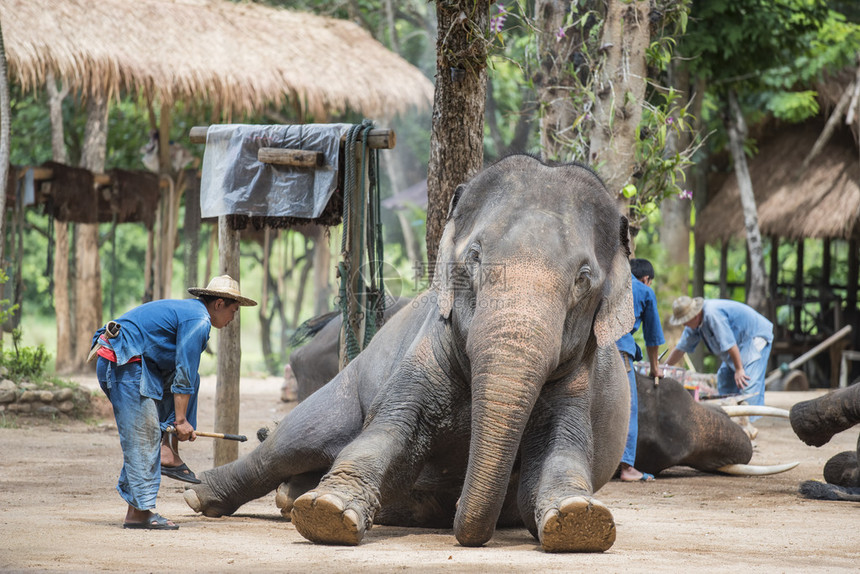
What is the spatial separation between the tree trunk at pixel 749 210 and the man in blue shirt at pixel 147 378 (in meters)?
12.6

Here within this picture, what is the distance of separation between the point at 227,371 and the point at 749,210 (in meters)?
A: 11.6

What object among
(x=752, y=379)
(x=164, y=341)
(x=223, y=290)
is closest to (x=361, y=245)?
(x=223, y=290)

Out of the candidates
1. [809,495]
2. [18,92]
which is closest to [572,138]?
[809,495]

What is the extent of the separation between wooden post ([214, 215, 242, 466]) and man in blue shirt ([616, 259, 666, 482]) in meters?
2.79

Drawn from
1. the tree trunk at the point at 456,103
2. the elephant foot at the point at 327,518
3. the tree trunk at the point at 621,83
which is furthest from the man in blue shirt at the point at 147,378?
the tree trunk at the point at 621,83

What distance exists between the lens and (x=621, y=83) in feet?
29.1

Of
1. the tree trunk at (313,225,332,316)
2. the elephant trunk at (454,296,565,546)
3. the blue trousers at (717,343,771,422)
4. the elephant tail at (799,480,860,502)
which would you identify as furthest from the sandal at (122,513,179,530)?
the tree trunk at (313,225,332,316)

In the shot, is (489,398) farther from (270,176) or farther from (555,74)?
(555,74)

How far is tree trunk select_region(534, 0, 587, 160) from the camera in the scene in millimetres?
9367

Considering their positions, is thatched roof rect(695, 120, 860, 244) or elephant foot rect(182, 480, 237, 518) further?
thatched roof rect(695, 120, 860, 244)

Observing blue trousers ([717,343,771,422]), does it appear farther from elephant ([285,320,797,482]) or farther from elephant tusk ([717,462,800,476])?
elephant tusk ([717,462,800,476])

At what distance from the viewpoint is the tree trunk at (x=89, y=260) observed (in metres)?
15.1

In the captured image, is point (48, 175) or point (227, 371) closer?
point (227, 371)

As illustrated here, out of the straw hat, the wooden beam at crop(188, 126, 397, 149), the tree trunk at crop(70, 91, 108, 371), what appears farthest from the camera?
the tree trunk at crop(70, 91, 108, 371)
